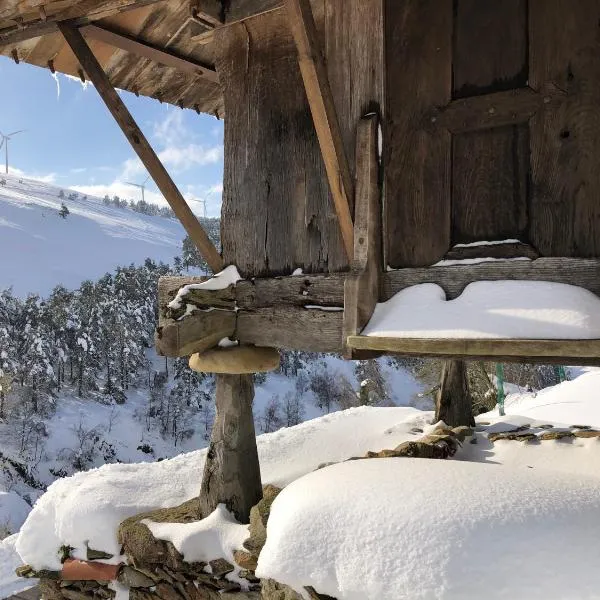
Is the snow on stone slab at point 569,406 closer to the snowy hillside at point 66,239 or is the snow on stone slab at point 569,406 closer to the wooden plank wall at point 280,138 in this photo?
the wooden plank wall at point 280,138

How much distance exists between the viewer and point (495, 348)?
2377 mm

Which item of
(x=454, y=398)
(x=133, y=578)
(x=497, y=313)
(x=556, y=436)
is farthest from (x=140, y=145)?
(x=454, y=398)

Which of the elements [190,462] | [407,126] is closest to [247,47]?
[407,126]

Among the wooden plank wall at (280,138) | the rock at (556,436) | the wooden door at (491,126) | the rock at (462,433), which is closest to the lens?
the wooden door at (491,126)

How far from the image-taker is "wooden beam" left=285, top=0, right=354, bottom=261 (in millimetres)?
2830

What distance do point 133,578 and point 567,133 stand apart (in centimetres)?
419

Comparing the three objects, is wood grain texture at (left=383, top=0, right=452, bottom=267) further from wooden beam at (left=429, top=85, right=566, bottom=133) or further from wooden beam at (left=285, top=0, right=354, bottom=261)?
wooden beam at (left=285, top=0, right=354, bottom=261)

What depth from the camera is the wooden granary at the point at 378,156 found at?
2.74m

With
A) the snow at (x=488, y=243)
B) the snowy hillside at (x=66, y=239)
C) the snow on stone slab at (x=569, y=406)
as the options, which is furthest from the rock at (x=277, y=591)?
the snowy hillside at (x=66, y=239)

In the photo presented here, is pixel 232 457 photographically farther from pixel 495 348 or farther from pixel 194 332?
pixel 495 348

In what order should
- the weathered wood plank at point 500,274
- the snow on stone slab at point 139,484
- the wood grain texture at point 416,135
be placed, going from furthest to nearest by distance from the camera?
the snow on stone slab at point 139,484 → the wood grain texture at point 416,135 → the weathered wood plank at point 500,274

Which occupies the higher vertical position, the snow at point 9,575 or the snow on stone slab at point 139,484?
the snow on stone slab at point 139,484

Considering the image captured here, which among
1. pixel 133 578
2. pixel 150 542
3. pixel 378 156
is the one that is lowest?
pixel 133 578

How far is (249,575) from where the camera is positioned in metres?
3.82
